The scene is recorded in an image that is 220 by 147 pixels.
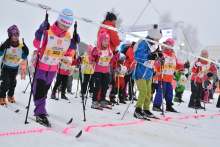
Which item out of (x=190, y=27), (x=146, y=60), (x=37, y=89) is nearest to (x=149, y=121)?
(x=146, y=60)

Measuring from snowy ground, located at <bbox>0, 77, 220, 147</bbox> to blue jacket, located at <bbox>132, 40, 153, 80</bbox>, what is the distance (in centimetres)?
89

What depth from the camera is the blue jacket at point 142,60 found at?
7.12m

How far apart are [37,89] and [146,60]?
2474 mm

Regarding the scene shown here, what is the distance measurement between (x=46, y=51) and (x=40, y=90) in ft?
2.04

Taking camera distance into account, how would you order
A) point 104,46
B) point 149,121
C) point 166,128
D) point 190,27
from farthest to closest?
point 190,27
point 104,46
point 149,121
point 166,128

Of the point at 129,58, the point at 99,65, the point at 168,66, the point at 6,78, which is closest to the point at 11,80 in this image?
the point at 6,78

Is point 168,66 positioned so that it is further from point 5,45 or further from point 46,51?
point 46,51

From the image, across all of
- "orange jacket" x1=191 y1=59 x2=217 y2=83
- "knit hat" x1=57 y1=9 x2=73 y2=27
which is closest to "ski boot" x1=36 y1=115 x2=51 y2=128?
"knit hat" x1=57 y1=9 x2=73 y2=27

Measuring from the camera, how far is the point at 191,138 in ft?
18.1

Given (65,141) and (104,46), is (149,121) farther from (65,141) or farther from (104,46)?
(65,141)

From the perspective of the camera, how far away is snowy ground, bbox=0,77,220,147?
14.6 ft

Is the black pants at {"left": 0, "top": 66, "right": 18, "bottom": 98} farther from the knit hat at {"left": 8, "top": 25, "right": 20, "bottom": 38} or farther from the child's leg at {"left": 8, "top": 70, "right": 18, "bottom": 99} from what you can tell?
the knit hat at {"left": 8, "top": 25, "right": 20, "bottom": 38}

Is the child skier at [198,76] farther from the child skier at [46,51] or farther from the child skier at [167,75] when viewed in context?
the child skier at [46,51]

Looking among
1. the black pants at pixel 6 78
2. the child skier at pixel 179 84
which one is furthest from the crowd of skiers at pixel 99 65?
the child skier at pixel 179 84
